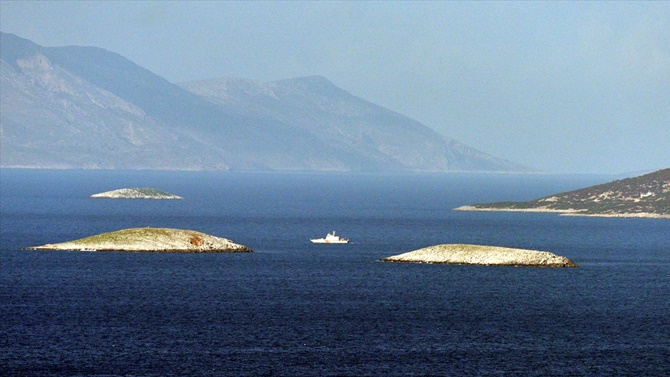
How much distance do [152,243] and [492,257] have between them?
44.4m

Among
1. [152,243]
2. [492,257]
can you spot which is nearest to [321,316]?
[492,257]

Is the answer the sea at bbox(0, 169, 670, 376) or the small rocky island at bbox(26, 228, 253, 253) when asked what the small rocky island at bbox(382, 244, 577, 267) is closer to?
the sea at bbox(0, 169, 670, 376)

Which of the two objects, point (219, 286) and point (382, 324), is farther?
point (219, 286)

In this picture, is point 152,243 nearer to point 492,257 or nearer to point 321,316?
point 492,257

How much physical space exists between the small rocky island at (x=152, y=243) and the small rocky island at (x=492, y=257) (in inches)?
1139

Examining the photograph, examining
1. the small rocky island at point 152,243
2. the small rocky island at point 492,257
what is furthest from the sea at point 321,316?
the small rocky island at point 152,243

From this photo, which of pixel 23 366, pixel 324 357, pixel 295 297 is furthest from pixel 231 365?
pixel 295 297

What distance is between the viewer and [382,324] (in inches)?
3834

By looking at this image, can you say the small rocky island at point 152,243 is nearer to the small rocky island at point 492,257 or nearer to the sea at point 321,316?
the sea at point 321,316

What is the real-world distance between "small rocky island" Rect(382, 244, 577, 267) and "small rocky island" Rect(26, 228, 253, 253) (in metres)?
28.9

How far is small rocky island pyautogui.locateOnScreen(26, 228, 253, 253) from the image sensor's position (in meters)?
156

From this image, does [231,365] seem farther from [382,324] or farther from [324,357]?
[382,324]

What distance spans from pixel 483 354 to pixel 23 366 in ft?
103

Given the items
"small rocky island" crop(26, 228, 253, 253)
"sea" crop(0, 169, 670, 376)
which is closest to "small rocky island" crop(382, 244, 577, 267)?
"sea" crop(0, 169, 670, 376)
